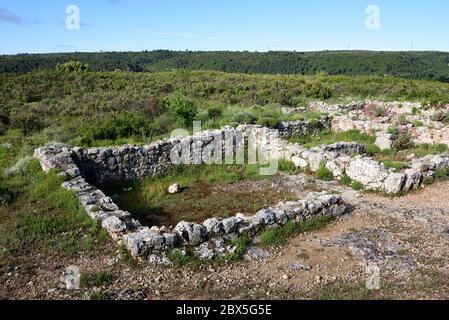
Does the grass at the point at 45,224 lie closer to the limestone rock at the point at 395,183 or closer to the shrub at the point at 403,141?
the limestone rock at the point at 395,183

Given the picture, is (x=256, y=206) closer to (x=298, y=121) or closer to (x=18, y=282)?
(x=18, y=282)

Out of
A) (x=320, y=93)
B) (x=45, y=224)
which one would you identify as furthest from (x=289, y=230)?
(x=320, y=93)

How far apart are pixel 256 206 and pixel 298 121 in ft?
26.0

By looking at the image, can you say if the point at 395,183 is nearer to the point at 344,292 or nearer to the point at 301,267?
the point at 301,267

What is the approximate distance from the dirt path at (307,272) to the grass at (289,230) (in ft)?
0.59

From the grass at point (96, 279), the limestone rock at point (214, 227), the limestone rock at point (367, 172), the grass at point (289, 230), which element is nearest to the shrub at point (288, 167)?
the limestone rock at point (367, 172)

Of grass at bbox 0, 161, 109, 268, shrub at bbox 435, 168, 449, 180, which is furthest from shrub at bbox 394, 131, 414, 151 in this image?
grass at bbox 0, 161, 109, 268

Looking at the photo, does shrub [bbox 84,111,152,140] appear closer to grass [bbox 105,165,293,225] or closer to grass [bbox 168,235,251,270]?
grass [bbox 105,165,293,225]

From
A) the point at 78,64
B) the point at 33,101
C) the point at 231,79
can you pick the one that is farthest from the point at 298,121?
the point at 78,64

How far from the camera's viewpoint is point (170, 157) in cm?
1313

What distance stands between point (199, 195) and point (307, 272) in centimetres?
480

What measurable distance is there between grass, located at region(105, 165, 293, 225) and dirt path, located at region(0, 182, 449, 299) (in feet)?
7.94

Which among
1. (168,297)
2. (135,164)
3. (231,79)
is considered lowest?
(168,297)

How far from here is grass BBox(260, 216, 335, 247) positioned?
8.02 metres
